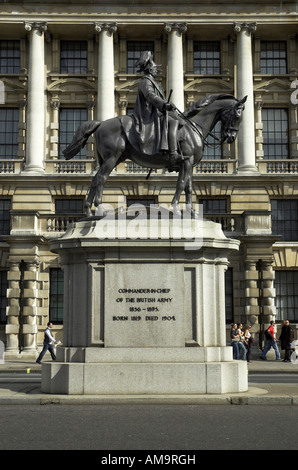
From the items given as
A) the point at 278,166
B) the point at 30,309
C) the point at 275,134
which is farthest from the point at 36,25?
the point at 30,309

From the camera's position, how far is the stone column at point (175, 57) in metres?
38.8

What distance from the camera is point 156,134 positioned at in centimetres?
1330

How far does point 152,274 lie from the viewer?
12.4m

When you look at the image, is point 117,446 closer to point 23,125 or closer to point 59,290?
point 59,290

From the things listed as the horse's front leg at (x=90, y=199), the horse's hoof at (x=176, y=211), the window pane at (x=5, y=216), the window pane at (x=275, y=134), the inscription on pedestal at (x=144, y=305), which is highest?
the window pane at (x=275, y=134)

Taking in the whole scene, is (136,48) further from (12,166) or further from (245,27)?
(12,166)

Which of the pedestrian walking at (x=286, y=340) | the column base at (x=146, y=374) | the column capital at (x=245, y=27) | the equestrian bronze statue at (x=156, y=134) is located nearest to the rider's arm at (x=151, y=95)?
the equestrian bronze statue at (x=156, y=134)

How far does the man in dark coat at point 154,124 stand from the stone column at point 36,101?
81.5ft

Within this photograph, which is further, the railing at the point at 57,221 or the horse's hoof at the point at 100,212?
the railing at the point at 57,221

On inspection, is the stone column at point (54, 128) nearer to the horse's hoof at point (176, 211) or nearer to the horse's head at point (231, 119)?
the horse's head at point (231, 119)

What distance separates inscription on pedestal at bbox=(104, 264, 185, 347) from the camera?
12.2 metres

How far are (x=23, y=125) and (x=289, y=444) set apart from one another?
33900mm

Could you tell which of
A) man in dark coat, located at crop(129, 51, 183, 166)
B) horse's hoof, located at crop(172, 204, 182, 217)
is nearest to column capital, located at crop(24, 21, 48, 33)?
man in dark coat, located at crop(129, 51, 183, 166)

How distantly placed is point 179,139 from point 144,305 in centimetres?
370
